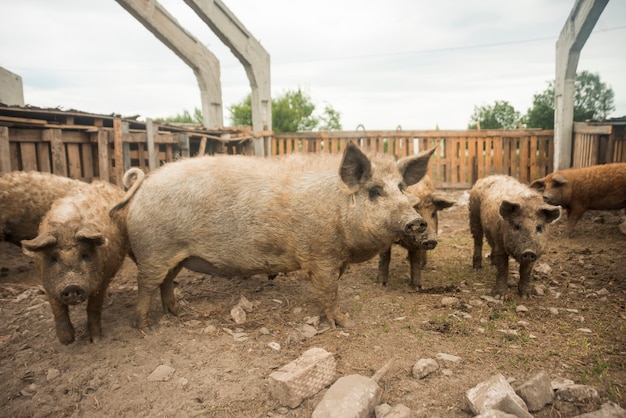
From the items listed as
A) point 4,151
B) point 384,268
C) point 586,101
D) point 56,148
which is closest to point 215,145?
point 56,148

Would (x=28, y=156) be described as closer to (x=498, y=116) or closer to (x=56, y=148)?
(x=56, y=148)

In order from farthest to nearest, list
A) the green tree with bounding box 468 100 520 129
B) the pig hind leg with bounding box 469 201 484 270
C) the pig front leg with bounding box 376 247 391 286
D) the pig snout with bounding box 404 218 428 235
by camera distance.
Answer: the green tree with bounding box 468 100 520 129
the pig hind leg with bounding box 469 201 484 270
the pig front leg with bounding box 376 247 391 286
the pig snout with bounding box 404 218 428 235

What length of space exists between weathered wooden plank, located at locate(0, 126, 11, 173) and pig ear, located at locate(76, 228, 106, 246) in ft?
11.9

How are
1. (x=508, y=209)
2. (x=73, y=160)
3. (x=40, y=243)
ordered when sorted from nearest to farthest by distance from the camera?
(x=40, y=243) → (x=508, y=209) → (x=73, y=160)

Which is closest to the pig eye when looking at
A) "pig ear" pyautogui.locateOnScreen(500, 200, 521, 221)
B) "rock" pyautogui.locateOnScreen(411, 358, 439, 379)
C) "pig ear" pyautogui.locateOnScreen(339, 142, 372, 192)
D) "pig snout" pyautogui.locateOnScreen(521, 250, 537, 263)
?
"pig ear" pyautogui.locateOnScreen(339, 142, 372, 192)

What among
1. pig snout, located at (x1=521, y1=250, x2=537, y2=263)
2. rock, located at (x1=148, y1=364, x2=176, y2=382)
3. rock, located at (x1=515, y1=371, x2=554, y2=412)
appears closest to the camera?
rock, located at (x1=515, y1=371, x2=554, y2=412)

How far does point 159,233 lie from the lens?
4.20 meters

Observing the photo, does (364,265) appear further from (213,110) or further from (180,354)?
(213,110)

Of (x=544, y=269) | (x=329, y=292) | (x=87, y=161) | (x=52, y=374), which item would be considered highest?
(x=87, y=161)

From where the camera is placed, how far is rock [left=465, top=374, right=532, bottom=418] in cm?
288

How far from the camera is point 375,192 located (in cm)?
412

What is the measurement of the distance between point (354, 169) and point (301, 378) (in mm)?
1853

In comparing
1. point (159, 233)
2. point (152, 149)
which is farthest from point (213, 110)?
point (159, 233)

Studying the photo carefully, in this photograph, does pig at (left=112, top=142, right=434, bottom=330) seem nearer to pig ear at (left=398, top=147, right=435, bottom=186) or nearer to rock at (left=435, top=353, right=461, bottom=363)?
pig ear at (left=398, top=147, right=435, bottom=186)
